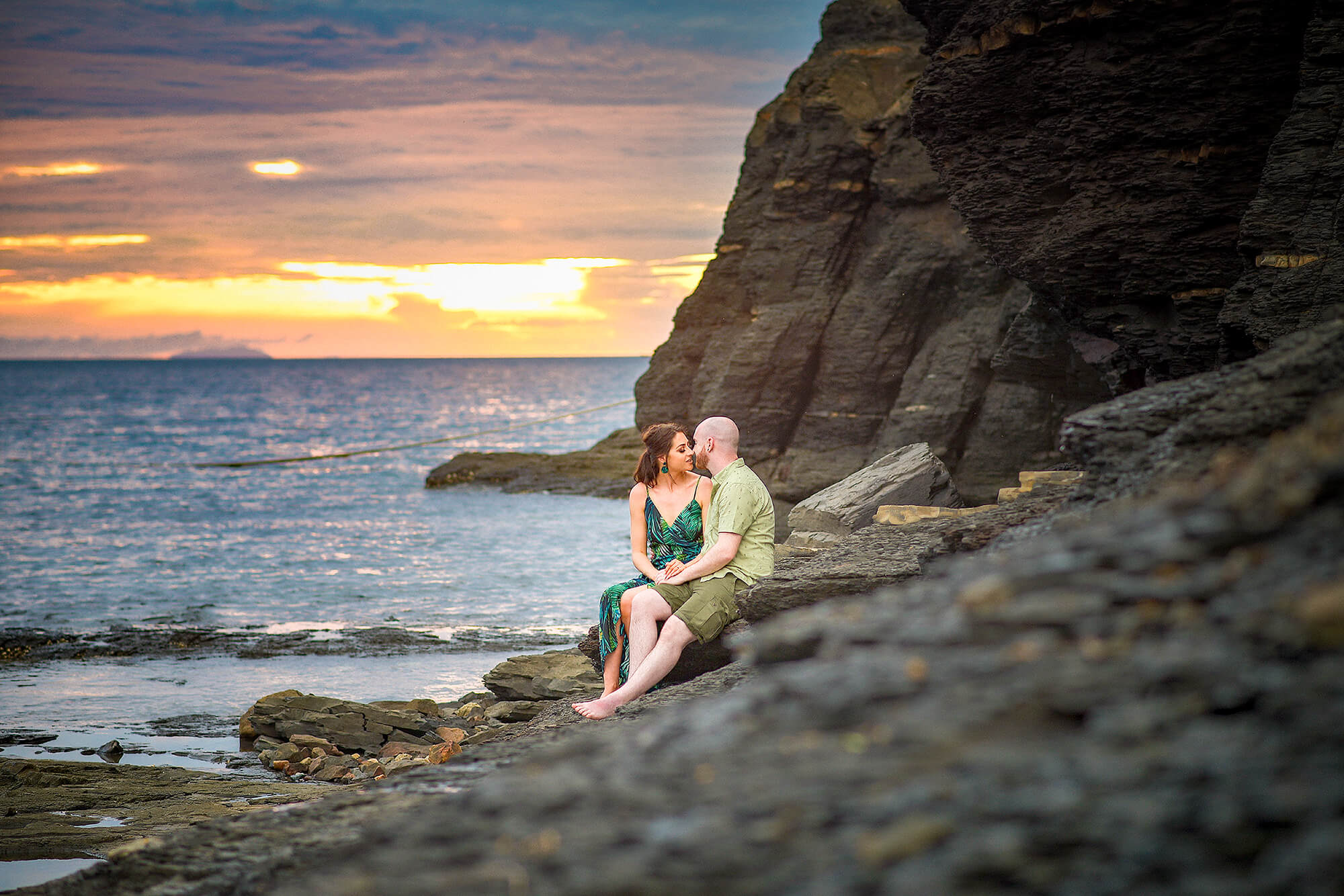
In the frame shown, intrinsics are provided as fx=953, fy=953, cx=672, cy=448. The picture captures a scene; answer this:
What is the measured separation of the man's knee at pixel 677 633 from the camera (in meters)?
5.54

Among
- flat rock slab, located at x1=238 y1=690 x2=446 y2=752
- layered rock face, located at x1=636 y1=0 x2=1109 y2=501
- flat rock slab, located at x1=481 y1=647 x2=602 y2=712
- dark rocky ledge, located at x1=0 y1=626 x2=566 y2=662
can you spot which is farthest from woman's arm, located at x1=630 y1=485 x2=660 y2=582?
layered rock face, located at x1=636 y1=0 x2=1109 y2=501

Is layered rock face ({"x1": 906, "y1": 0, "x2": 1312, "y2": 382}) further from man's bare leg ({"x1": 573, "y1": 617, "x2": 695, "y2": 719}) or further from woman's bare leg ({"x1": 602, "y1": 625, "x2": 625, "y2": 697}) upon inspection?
woman's bare leg ({"x1": 602, "y1": 625, "x2": 625, "y2": 697})

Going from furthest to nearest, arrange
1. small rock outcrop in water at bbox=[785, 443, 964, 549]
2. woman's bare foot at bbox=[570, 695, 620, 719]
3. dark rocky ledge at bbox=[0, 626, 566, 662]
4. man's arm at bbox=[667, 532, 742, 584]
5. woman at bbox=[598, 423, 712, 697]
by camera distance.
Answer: dark rocky ledge at bbox=[0, 626, 566, 662]
small rock outcrop in water at bbox=[785, 443, 964, 549]
woman at bbox=[598, 423, 712, 697]
man's arm at bbox=[667, 532, 742, 584]
woman's bare foot at bbox=[570, 695, 620, 719]

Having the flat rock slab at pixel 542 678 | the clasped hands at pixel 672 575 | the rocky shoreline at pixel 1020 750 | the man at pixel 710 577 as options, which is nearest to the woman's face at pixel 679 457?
the man at pixel 710 577

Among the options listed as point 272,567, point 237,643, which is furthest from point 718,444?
point 272,567

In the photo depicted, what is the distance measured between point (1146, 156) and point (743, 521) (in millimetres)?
5257

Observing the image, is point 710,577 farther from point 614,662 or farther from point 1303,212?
point 1303,212

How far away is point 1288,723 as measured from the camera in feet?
4.87

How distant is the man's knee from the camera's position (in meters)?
5.54

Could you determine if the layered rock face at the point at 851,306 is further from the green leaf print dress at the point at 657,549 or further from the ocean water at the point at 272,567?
the green leaf print dress at the point at 657,549

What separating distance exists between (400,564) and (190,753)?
1041cm

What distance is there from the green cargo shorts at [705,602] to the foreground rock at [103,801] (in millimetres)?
2705

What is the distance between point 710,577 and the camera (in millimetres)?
5801

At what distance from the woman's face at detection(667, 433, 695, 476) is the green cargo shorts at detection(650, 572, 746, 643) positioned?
79 centimetres
